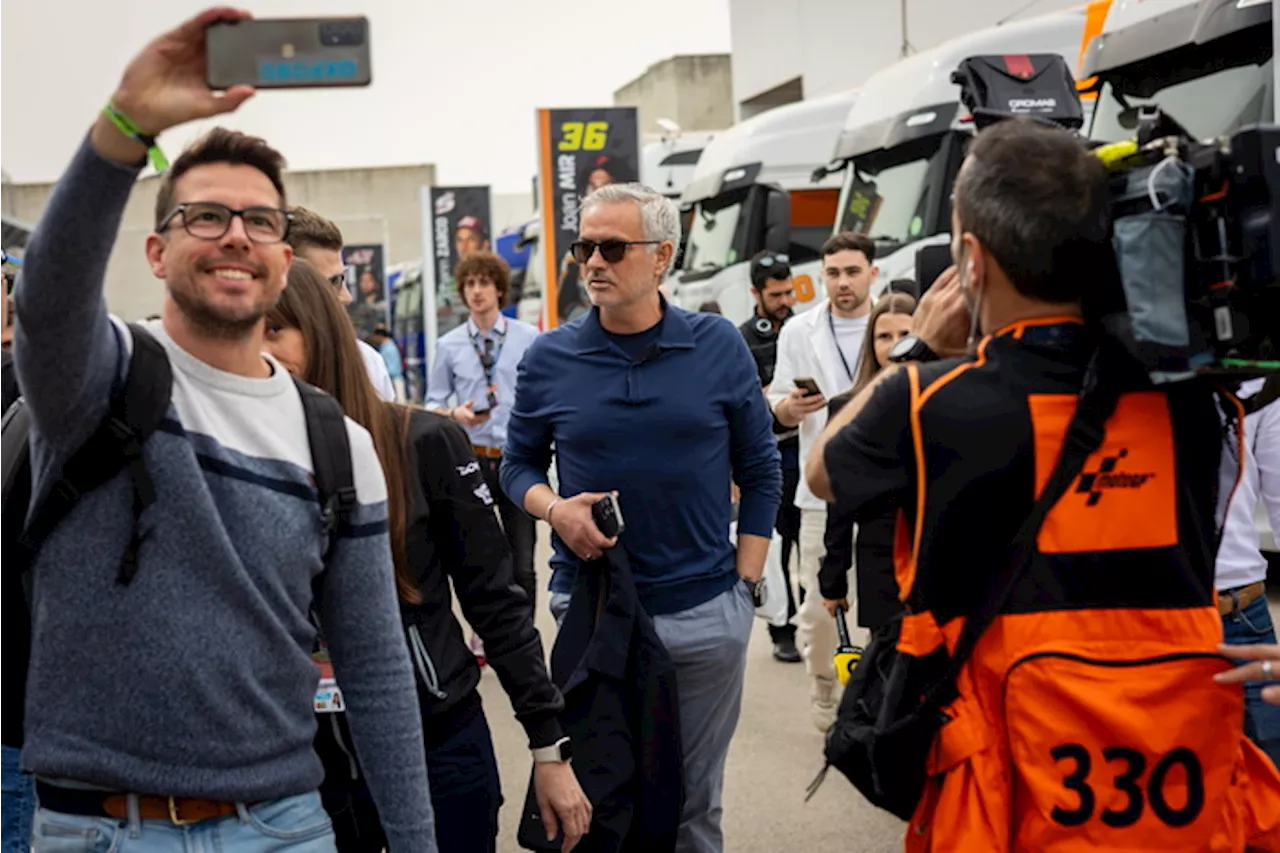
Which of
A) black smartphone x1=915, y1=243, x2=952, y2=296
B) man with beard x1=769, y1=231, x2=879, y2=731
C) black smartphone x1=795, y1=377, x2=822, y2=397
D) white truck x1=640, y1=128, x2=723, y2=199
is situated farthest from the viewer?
white truck x1=640, y1=128, x2=723, y2=199

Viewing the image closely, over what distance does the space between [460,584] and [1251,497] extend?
2.04 m

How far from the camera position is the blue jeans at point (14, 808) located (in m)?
3.36

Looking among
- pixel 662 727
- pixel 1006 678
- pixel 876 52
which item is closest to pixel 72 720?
pixel 1006 678

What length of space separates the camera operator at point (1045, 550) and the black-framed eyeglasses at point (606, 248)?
1.98 meters

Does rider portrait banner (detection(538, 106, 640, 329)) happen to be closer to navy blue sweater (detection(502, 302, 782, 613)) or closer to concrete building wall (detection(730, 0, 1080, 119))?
concrete building wall (detection(730, 0, 1080, 119))

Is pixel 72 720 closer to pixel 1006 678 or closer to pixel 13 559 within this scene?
pixel 13 559

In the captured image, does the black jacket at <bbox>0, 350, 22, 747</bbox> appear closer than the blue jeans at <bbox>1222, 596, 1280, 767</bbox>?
Yes

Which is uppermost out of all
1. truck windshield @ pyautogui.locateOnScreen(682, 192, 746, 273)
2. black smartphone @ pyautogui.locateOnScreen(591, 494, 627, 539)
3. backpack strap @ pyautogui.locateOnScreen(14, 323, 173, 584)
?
truck windshield @ pyautogui.locateOnScreen(682, 192, 746, 273)

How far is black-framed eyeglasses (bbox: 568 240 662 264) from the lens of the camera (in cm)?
452

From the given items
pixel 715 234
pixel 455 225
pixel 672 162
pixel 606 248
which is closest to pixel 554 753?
pixel 606 248

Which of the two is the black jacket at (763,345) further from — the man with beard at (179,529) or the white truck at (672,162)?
the white truck at (672,162)

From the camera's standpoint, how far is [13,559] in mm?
2750

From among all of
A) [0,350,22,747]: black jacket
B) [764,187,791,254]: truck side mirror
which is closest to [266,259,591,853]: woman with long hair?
[0,350,22,747]: black jacket

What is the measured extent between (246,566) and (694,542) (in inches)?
80.9
